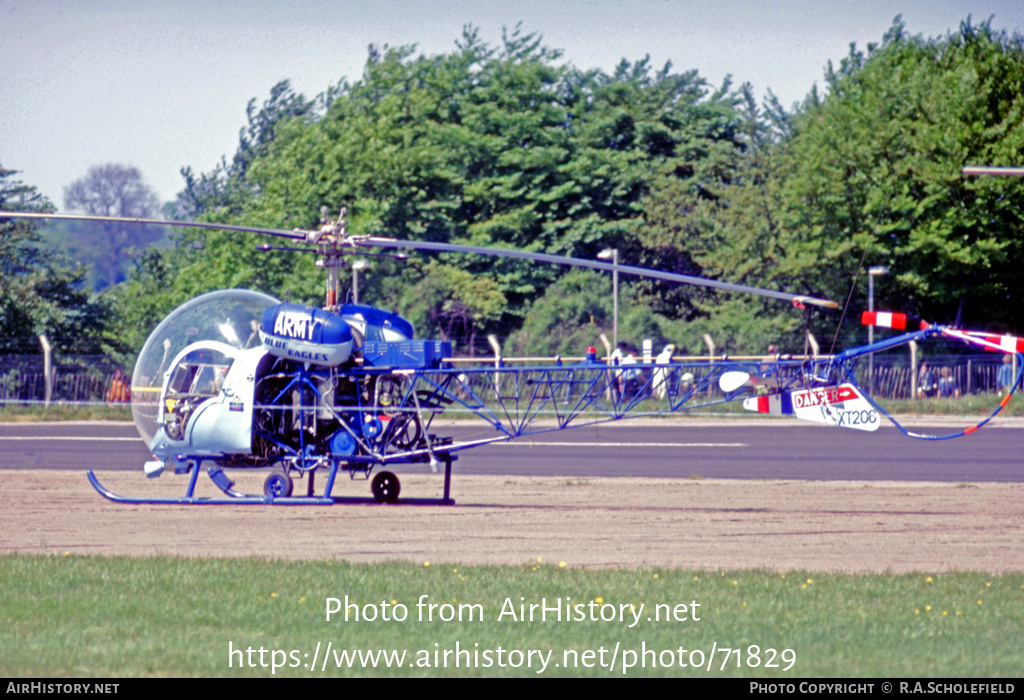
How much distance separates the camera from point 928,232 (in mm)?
36188

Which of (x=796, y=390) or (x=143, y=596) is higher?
(x=796, y=390)

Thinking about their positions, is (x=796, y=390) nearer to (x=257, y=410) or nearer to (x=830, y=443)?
(x=257, y=410)

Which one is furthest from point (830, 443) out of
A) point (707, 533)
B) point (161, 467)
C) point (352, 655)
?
point (352, 655)

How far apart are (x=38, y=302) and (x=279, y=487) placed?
95.6ft

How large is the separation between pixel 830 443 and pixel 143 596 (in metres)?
17.2

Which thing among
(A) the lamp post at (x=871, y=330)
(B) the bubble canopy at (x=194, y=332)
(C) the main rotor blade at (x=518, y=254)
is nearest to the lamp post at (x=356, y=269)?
(A) the lamp post at (x=871, y=330)

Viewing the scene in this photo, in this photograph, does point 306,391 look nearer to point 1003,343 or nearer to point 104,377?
point 1003,343

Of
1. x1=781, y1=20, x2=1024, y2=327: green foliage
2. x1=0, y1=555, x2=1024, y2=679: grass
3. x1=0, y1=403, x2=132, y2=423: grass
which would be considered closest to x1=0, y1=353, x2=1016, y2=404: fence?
x1=0, y1=403, x2=132, y2=423: grass

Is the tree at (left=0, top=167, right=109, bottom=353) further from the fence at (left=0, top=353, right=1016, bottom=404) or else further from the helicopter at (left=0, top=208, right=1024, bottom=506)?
the helicopter at (left=0, top=208, right=1024, bottom=506)

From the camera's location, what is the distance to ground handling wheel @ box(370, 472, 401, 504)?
574 inches

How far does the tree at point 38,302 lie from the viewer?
129ft

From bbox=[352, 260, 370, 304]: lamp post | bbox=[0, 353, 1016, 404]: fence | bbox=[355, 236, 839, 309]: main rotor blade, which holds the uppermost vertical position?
bbox=[352, 260, 370, 304]: lamp post

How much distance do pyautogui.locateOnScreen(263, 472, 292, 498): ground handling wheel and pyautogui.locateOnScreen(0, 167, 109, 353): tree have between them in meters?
24.0

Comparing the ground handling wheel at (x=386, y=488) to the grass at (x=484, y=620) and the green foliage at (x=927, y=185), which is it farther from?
the green foliage at (x=927, y=185)
